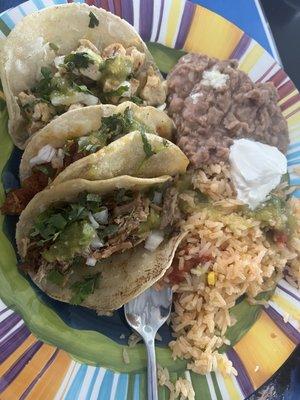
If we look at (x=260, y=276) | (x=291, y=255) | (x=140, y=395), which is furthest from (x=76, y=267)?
(x=291, y=255)

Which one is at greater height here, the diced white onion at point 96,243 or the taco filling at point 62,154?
the taco filling at point 62,154

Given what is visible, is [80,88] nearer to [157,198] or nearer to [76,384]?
[157,198]

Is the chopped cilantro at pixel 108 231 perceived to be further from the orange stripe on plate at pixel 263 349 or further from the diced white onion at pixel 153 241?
the orange stripe on plate at pixel 263 349

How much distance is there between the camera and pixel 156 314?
2.47m

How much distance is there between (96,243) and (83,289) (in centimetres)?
23

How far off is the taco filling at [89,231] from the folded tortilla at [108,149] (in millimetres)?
101

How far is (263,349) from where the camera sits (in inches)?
100

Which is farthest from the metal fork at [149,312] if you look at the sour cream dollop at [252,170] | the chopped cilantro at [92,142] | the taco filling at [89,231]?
the chopped cilantro at [92,142]

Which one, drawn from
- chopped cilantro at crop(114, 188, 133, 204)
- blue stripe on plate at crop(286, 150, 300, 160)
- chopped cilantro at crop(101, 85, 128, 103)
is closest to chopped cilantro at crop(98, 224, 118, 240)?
chopped cilantro at crop(114, 188, 133, 204)

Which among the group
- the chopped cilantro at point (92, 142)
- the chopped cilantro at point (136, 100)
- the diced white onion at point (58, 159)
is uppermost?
the chopped cilantro at point (136, 100)

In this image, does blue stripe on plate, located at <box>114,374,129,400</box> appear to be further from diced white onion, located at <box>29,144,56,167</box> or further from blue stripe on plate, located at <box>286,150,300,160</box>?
blue stripe on plate, located at <box>286,150,300,160</box>

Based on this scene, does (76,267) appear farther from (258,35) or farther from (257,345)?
(258,35)

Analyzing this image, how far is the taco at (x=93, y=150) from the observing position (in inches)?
87.0

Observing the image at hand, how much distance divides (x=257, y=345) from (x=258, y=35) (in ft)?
6.33
